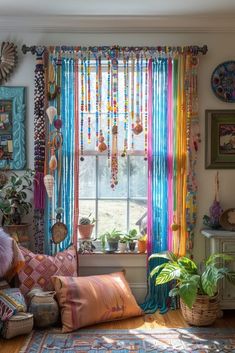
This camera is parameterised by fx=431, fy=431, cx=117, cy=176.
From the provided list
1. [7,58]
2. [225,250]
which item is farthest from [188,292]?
[7,58]

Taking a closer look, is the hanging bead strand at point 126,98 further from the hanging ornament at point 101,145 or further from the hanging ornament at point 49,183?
the hanging ornament at point 49,183

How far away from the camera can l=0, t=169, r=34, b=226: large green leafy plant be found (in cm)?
375

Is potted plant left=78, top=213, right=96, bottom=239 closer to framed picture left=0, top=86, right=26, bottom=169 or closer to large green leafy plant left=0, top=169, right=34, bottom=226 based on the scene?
large green leafy plant left=0, top=169, right=34, bottom=226

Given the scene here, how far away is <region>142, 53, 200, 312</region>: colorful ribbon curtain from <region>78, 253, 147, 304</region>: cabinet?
0.33 ft

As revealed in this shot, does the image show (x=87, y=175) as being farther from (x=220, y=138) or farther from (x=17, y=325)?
(x=17, y=325)

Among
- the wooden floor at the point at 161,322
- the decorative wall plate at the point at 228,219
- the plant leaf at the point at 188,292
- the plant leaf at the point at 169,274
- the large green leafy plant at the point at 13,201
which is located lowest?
the wooden floor at the point at 161,322

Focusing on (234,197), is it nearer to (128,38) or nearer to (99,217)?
(99,217)

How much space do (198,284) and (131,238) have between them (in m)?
0.83

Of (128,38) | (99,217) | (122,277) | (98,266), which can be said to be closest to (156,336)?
(122,277)

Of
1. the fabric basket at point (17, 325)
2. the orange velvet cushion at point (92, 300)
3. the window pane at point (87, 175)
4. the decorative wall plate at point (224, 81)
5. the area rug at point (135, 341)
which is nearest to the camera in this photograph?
the area rug at point (135, 341)

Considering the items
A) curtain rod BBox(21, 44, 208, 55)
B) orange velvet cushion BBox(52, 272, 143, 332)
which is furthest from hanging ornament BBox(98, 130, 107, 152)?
orange velvet cushion BBox(52, 272, 143, 332)

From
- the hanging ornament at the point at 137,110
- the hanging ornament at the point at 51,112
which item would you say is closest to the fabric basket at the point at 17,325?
the hanging ornament at the point at 51,112

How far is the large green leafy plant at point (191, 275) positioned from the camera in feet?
11.1

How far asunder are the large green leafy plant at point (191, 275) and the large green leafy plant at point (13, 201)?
1249 millimetres
